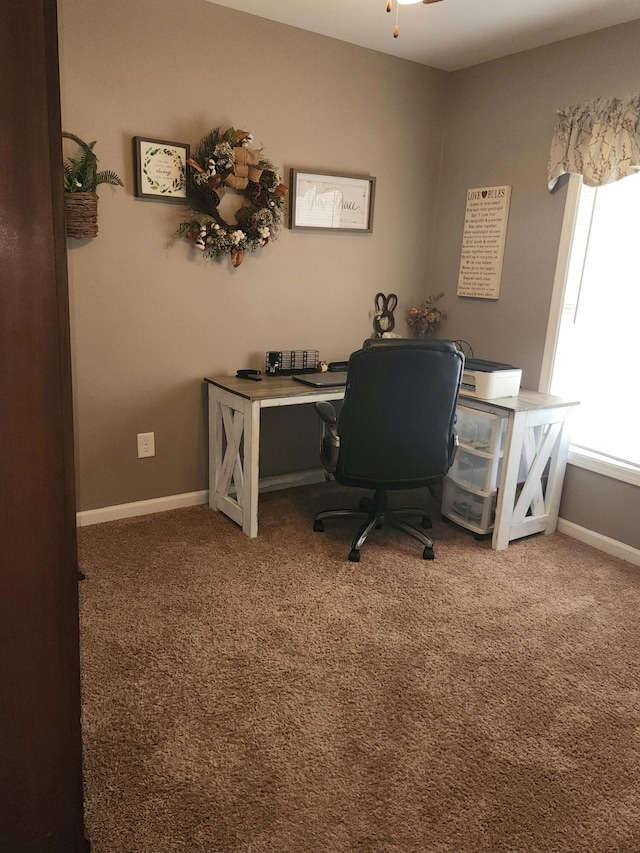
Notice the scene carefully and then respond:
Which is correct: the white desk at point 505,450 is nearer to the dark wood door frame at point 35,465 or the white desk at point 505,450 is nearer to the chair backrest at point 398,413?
the chair backrest at point 398,413

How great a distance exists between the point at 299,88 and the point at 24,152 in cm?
287

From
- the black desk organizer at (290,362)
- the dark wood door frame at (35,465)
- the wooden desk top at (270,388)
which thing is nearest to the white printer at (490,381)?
the wooden desk top at (270,388)

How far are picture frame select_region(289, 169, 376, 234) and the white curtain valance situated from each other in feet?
3.33

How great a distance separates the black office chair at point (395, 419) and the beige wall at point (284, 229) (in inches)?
32.8

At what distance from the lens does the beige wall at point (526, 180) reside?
2971 mm

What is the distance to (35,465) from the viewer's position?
0.85m

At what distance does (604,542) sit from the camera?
10.2 ft

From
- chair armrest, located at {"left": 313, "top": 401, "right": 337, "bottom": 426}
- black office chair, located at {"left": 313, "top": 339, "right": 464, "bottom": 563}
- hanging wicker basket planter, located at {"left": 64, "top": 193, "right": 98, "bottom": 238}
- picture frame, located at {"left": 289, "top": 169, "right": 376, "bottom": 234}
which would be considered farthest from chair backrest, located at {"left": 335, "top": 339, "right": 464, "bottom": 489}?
hanging wicker basket planter, located at {"left": 64, "top": 193, "right": 98, "bottom": 238}

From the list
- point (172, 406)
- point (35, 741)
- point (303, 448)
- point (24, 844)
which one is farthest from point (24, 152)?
point (303, 448)

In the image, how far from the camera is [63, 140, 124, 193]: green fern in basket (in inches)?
104

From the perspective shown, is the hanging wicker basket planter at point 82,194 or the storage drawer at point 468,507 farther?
the storage drawer at point 468,507

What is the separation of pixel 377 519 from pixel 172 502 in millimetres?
1104

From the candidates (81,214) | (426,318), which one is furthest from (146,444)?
(426,318)

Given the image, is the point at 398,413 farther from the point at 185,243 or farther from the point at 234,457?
the point at 185,243
